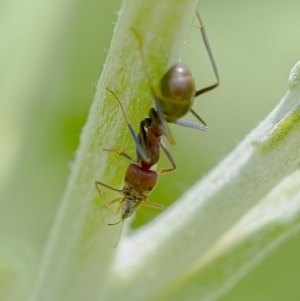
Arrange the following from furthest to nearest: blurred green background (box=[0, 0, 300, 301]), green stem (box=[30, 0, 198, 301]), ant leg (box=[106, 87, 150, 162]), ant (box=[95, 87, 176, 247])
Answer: blurred green background (box=[0, 0, 300, 301])
ant (box=[95, 87, 176, 247])
ant leg (box=[106, 87, 150, 162])
green stem (box=[30, 0, 198, 301])

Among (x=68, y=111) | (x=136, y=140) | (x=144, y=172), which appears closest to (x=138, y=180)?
(x=144, y=172)

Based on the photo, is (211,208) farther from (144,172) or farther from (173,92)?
(144,172)

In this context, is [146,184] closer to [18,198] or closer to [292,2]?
[18,198]

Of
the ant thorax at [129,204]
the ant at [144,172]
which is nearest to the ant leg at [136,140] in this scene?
the ant at [144,172]

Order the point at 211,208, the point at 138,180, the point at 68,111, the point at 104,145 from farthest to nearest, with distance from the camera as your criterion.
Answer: the point at 68,111 → the point at 138,180 → the point at 211,208 → the point at 104,145

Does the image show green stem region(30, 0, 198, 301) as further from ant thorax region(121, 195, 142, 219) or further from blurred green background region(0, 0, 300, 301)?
blurred green background region(0, 0, 300, 301)

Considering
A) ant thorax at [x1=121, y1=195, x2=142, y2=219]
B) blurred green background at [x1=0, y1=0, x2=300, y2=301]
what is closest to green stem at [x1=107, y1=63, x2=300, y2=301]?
ant thorax at [x1=121, y1=195, x2=142, y2=219]

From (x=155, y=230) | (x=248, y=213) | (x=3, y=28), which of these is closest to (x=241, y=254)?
(x=248, y=213)
